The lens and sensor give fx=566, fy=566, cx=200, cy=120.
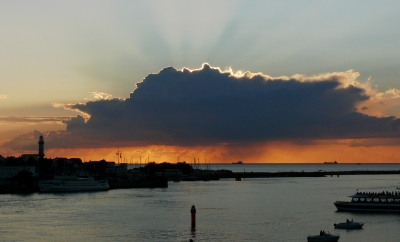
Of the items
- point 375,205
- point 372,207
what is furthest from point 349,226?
point 375,205

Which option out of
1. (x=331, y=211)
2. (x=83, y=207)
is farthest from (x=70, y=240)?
(x=331, y=211)

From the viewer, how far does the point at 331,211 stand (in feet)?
348

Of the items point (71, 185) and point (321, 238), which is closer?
point (321, 238)

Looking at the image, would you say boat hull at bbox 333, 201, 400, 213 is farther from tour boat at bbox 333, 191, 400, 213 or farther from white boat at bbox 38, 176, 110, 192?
white boat at bbox 38, 176, 110, 192

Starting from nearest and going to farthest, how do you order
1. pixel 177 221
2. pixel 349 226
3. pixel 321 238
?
pixel 321 238 < pixel 349 226 < pixel 177 221

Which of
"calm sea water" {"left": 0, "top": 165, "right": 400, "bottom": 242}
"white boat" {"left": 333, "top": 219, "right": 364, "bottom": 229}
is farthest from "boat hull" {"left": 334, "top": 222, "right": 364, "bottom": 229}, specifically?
"calm sea water" {"left": 0, "top": 165, "right": 400, "bottom": 242}

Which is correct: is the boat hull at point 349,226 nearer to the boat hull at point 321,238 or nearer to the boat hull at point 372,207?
the boat hull at point 321,238

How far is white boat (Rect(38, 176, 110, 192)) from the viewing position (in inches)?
6540

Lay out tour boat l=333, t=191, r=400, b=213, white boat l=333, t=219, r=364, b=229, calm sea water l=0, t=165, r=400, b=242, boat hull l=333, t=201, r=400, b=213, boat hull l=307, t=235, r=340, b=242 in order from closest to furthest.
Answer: boat hull l=307, t=235, r=340, b=242, calm sea water l=0, t=165, r=400, b=242, white boat l=333, t=219, r=364, b=229, boat hull l=333, t=201, r=400, b=213, tour boat l=333, t=191, r=400, b=213

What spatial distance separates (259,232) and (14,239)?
106 ft

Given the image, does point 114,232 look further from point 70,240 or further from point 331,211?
point 331,211

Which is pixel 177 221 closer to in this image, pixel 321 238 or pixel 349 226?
pixel 349 226

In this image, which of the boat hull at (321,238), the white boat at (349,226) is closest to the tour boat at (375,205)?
the white boat at (349,226)

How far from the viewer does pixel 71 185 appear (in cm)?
16862
